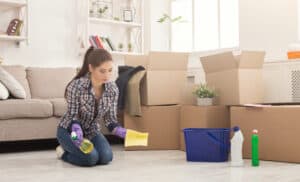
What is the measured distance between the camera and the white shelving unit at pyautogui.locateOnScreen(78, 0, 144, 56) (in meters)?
4.95

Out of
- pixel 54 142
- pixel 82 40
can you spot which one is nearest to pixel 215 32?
pixel 82 40

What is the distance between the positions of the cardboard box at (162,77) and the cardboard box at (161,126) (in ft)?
0.22

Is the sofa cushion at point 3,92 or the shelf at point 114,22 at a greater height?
the shelf at point 114,22

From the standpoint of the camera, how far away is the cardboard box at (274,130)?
276 cm

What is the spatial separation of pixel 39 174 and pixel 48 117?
128 centimetres

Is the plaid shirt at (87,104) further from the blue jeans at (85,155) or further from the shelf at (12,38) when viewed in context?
the shelf at (12,38)

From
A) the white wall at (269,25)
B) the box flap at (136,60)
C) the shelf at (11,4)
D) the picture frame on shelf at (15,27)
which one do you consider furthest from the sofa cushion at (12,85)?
the white wall at (269,25)

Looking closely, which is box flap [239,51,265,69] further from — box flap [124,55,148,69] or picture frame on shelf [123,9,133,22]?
picture frame on shelf [123,9,133,22]

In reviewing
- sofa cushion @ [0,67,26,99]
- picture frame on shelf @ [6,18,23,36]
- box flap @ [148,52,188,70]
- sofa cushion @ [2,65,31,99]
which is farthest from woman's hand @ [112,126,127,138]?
picture frame on shelf @ [6,18,23,36]

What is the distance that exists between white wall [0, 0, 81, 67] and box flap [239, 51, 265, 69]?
2.29 metres

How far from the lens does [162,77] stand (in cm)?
364

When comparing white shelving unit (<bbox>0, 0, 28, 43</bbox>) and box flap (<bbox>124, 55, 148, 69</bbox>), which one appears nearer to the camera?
box flap (<bbox>124, 55, 148, 69</bbox>)

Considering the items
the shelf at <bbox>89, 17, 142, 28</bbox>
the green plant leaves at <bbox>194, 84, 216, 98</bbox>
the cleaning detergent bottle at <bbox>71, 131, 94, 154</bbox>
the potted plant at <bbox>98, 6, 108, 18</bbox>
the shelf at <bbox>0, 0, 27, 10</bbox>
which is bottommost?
the cleaning detergent bottle at <bbox>71, 131, 94, 154</bbox>

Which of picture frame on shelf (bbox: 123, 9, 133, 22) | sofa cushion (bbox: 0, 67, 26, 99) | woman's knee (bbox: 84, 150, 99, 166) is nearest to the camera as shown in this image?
woman's knee (bbox: 84, 150, 99, 166)
